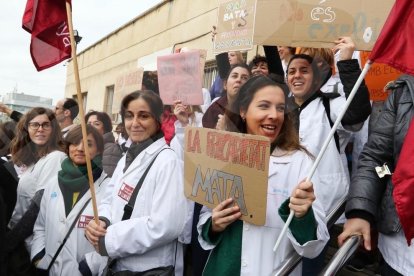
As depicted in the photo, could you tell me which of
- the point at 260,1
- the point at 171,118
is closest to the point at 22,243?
the point at 171,118

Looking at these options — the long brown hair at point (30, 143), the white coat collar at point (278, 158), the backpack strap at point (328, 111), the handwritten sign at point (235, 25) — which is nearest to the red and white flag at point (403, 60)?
the white coat collar at point (278, 158)

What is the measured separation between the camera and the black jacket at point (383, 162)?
1606 mm

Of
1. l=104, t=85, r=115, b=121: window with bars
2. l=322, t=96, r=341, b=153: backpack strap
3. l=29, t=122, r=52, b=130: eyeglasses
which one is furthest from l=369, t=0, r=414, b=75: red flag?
l=29, t=122, r=52, b=130: eyeglasses

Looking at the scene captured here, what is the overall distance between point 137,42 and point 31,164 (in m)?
1.70

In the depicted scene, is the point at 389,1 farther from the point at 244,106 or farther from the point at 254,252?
the point at 254,252

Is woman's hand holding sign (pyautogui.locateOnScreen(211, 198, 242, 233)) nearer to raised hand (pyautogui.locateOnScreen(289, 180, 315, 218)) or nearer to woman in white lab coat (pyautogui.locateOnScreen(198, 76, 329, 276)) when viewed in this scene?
woman in white lab coat (pyautogui.locateOnScreen(198, 76, 329, 276))

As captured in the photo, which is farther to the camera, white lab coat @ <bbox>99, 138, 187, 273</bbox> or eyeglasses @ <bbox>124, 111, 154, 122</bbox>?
eyeglasses @ <bbox>124, 111, 154, 122</bbox>

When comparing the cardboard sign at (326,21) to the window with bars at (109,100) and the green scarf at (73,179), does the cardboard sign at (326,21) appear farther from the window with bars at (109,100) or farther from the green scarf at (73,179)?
the window with bars at (109,100)

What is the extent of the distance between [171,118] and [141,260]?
0.92m

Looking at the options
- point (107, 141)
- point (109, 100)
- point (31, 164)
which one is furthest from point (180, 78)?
point (31, 164)

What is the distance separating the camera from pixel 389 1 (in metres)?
2.01

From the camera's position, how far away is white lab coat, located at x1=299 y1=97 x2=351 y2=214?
2.07 meters

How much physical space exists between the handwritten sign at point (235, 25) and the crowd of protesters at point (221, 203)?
182 millimetres

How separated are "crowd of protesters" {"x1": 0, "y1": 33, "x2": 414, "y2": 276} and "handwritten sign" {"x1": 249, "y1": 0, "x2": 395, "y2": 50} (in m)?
0.10
